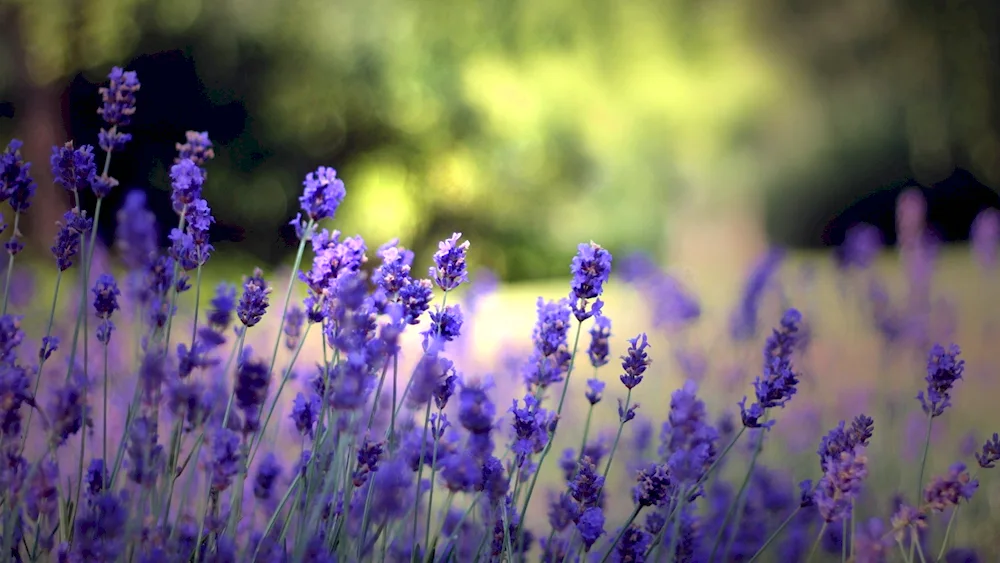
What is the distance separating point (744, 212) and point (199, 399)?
9.62 meters

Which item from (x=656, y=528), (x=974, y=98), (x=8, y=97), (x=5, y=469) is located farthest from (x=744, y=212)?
(x=5, y=469)

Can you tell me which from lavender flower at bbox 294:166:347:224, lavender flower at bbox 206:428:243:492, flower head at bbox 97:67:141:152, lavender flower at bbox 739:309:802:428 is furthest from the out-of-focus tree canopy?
lavender flower at bbox 206:428:243:492

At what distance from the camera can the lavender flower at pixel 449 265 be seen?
147cm

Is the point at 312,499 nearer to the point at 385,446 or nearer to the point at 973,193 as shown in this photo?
the point at 385,446

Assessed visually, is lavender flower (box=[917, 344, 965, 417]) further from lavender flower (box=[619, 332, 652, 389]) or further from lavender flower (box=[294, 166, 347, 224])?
lavender flower (box=[294, 166, 347, 224])

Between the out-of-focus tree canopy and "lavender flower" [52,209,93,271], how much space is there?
25.3ft

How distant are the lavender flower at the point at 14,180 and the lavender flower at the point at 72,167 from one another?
4 centimetres

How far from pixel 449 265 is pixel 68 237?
645 mm

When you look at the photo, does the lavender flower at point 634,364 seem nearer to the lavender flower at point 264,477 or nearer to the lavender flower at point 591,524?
the lavender flower at point 591,524

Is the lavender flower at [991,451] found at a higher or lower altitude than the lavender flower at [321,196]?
lower

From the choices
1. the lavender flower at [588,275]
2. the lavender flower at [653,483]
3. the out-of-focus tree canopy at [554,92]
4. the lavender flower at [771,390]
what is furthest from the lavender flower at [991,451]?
the out-of-focus tree canopy at [554,92]

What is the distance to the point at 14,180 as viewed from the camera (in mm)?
1444

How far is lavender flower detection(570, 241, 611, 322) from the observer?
1.46 m

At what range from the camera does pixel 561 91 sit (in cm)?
921
